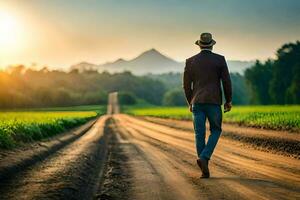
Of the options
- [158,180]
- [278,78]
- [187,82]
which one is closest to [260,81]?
[278,78]

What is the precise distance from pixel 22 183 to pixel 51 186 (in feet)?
2.37

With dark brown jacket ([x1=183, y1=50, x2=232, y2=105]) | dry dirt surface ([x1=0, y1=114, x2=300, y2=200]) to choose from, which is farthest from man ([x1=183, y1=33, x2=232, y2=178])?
dry dirt surface ([x1=0, y1=114, x2=300, y2=200])

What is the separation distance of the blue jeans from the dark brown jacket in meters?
0.13

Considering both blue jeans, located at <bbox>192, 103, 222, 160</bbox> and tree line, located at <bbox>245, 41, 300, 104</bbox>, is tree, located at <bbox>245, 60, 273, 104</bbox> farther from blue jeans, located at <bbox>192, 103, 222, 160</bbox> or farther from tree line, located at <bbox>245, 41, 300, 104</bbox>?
blue jeans, located at <bbox>192, 103, 222, 160</bbox>

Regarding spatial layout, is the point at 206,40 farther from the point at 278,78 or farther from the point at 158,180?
the point at 278,78

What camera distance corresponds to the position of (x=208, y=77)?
28.6 feet

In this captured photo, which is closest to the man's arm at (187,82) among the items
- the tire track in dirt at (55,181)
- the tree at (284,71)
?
the tire track in dirt at (55,181)

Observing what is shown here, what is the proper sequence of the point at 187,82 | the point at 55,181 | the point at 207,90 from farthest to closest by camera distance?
the point at 187,82 → the point at 207,90 → the point at 55,181

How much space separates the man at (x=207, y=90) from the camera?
28.1 ft

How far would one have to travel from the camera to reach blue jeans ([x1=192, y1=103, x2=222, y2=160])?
28.0 feet

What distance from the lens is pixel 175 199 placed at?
621 cm

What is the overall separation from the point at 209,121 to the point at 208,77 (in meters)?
0.84

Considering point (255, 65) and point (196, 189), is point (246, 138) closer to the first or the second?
point (196, 189)

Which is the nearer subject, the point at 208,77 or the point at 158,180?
the point at 158,180
